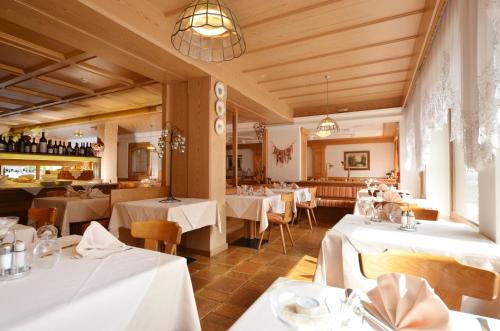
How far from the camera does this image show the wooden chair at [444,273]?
3.15 ft

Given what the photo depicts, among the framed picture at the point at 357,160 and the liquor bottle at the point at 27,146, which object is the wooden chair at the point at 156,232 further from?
the framed picture at the point at 357,160

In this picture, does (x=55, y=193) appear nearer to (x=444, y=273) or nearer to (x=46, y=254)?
(x=46, y=254)

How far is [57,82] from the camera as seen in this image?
432cm

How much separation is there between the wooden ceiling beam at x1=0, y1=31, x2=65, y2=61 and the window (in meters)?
4.98

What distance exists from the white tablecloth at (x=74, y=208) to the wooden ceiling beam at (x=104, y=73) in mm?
1896

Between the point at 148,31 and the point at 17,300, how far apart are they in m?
2.49

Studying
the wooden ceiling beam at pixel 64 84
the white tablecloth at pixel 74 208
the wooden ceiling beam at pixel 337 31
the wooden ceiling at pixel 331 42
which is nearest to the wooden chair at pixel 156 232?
the white tablecloth at pixel 74 208

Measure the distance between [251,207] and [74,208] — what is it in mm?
2305

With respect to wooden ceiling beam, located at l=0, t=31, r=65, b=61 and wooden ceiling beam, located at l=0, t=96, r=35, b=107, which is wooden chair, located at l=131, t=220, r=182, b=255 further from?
wooden ceiling beam, located at l=0, t=96, r=35, b=107

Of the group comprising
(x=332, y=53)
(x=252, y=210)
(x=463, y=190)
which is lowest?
(x=252, y=210)

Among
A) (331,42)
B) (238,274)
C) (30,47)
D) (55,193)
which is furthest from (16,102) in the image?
(331,42)

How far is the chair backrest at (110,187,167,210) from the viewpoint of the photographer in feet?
9.92

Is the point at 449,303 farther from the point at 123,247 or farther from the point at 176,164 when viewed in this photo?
the point at 176,164

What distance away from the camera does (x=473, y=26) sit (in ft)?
5.28
